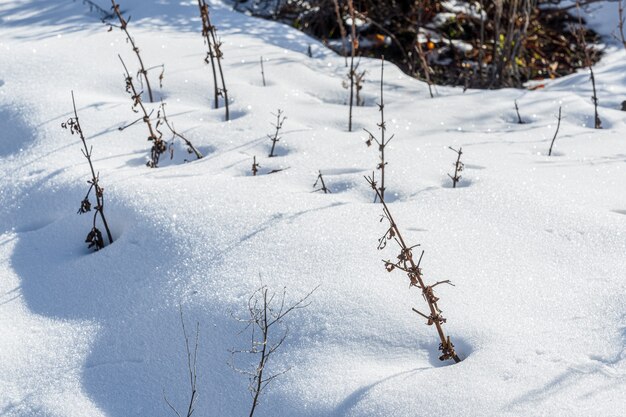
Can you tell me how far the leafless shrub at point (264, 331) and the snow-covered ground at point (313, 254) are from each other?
0.03m

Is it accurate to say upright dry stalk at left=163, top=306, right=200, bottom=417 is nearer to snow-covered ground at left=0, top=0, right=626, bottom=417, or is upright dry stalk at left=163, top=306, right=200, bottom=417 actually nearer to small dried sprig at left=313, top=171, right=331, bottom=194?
snow-covered ground at left=0, top=0, right=626, bottom=417

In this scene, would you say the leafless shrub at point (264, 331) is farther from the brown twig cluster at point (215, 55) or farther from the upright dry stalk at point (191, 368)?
the brown twig cluster at point (215, 55)

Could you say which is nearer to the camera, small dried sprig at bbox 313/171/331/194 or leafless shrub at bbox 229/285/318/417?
leafless shrub at bbox 229/285/318/417

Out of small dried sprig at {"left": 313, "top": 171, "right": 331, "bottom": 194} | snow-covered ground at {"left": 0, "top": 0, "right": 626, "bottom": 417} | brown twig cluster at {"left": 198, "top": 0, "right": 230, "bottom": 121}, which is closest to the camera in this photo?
snow-covered ground at {"left": 0, "top": 0, "right": 626, "bottom": 417}

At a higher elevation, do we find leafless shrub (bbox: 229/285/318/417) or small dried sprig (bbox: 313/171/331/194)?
small dried sprig (bbox: 313/171/331/194)

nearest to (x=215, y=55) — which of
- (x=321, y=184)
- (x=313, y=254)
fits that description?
(x=321, y=184)

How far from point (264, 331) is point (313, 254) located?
1.41 ft

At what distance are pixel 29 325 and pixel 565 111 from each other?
2801 millimetres

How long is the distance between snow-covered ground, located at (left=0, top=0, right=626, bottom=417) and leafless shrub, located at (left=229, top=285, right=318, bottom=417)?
0.09 feet

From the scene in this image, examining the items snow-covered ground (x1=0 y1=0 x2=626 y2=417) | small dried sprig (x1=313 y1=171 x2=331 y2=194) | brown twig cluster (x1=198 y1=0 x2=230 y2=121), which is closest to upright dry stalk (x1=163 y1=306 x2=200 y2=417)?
snow-covered ground (x1=0 y1=0 x2=626 y2=417)

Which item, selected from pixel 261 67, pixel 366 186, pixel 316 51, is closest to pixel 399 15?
pixel 316 51

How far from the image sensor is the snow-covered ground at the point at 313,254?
1.88 metres

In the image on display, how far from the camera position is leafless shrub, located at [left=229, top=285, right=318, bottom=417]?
1917 mm

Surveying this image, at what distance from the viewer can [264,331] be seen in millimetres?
1978
